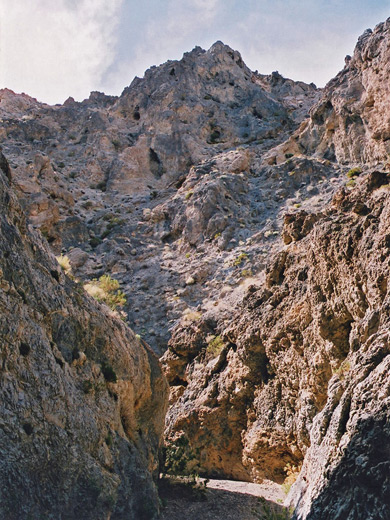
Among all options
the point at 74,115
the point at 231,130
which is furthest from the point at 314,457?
the point at 74,115

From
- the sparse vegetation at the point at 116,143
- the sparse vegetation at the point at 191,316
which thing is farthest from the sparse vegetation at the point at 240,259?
the sparse vegetation at the point at 116,143

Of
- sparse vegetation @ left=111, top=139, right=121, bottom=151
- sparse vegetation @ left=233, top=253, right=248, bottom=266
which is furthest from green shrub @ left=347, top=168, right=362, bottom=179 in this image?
sparse vegetation @ left=111, top=139, right=121, bottom=151

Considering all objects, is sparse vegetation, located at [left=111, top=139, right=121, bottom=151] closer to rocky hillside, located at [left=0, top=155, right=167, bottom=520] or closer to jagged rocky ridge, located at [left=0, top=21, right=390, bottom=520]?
jagged rocky ridge, located at [left=0, top=21, right=390, bottom=520]

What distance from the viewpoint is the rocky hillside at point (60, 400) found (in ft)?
34.3

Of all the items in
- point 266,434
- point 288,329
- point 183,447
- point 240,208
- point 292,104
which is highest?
point 292,104

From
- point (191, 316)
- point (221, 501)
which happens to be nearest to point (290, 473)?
point (221, 501)

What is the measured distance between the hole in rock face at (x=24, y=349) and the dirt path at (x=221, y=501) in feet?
27.4

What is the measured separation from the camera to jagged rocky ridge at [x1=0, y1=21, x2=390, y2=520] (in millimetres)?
13242

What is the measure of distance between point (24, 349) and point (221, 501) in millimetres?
11253

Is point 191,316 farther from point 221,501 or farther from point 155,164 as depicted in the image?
point 155,164

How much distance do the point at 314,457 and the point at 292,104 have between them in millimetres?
72171

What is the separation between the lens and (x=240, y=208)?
151ft

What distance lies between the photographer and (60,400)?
1216 cm

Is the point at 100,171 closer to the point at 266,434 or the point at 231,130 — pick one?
the point at 231,130
